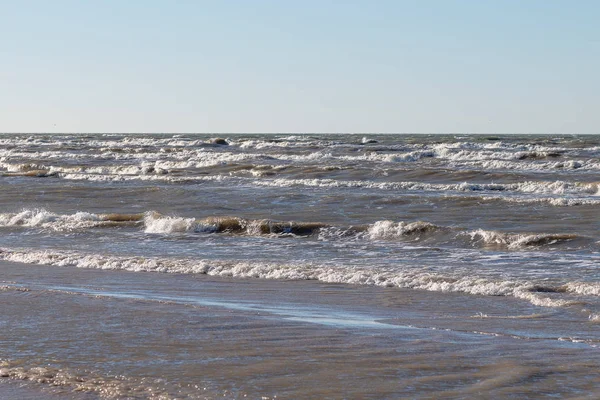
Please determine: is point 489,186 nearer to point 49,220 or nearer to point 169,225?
point 169,225

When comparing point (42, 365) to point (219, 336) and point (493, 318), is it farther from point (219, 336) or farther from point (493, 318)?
point (493, 318)

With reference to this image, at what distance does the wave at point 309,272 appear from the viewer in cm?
1067

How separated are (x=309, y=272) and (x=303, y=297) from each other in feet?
6.79

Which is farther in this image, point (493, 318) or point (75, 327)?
point (493, 318)

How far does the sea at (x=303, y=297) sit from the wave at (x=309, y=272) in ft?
0.13

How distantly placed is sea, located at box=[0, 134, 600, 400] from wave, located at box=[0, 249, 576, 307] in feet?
0.13

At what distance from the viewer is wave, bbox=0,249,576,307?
10.7 metres

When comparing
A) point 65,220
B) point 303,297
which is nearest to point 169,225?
point 65,220

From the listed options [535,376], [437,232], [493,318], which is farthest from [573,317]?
[437,232]

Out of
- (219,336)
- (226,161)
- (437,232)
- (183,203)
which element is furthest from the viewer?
(226,161)

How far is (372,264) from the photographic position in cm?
1361

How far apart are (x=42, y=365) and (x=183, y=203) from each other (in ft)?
63.4

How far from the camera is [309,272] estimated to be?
12531 millimetres

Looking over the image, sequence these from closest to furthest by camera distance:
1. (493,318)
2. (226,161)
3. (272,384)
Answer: (272,384)
(493,318)
(226,161)
